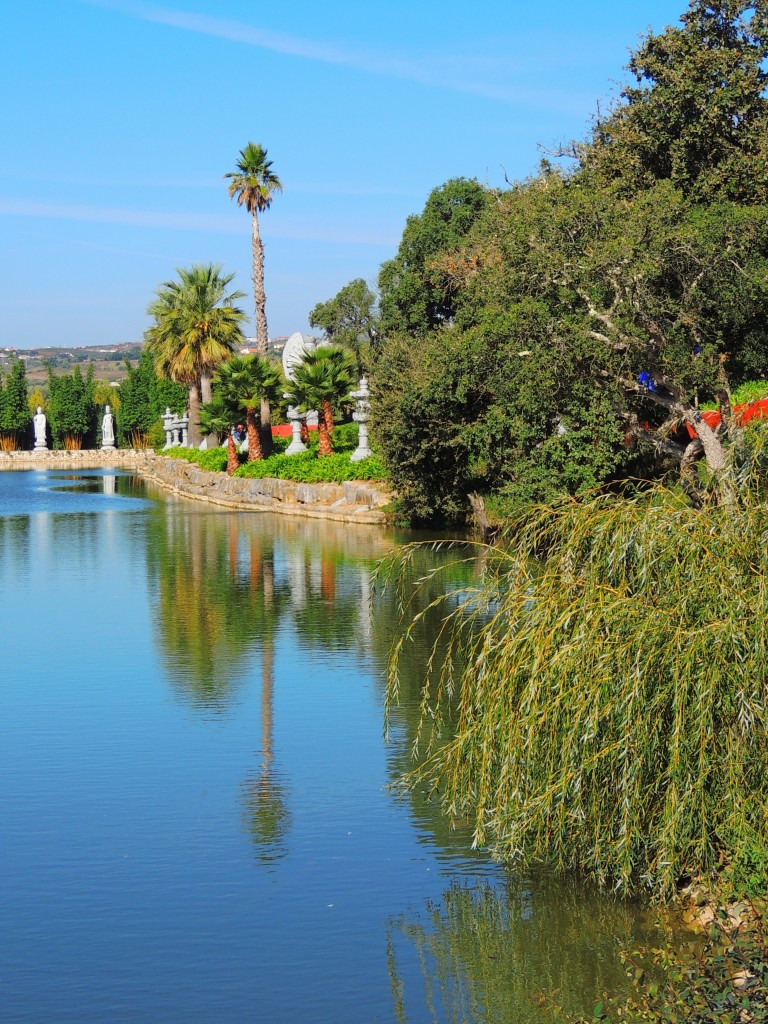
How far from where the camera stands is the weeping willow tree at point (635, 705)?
9273 millimetres

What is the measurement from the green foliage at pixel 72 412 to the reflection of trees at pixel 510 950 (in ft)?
343

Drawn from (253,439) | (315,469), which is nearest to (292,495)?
(315,469)

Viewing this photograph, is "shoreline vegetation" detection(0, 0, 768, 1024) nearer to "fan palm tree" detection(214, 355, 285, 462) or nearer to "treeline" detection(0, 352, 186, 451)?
"fan palm tree" detection(214, 355, 285, 462)

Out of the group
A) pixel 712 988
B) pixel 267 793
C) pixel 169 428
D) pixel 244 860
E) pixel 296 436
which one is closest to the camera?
pixel 712 988

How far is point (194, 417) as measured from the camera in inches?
2977

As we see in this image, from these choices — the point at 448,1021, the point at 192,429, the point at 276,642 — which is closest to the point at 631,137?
the point at 276,642

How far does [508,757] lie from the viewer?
997 centimetres

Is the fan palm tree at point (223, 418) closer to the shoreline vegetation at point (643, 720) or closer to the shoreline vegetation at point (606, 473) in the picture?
the shoreline vegetation at point (606, 473)

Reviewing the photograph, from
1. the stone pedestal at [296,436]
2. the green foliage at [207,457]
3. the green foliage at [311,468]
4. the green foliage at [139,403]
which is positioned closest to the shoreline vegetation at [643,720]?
the green foliage at [311,468]

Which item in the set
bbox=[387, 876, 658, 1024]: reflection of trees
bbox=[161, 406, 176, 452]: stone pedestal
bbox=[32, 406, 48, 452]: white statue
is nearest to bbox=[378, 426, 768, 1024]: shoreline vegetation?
bbox=[387, 876, 658, 1024]: reflection of trees

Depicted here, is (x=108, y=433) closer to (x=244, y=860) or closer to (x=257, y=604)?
(x=257, y=604)

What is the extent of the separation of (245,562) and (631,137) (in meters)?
13.4

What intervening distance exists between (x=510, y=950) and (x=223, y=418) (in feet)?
157

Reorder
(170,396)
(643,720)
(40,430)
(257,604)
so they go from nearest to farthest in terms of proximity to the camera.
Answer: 1. (643,720)
2. (257,604)
3. (170,396)
4. (40,430)
